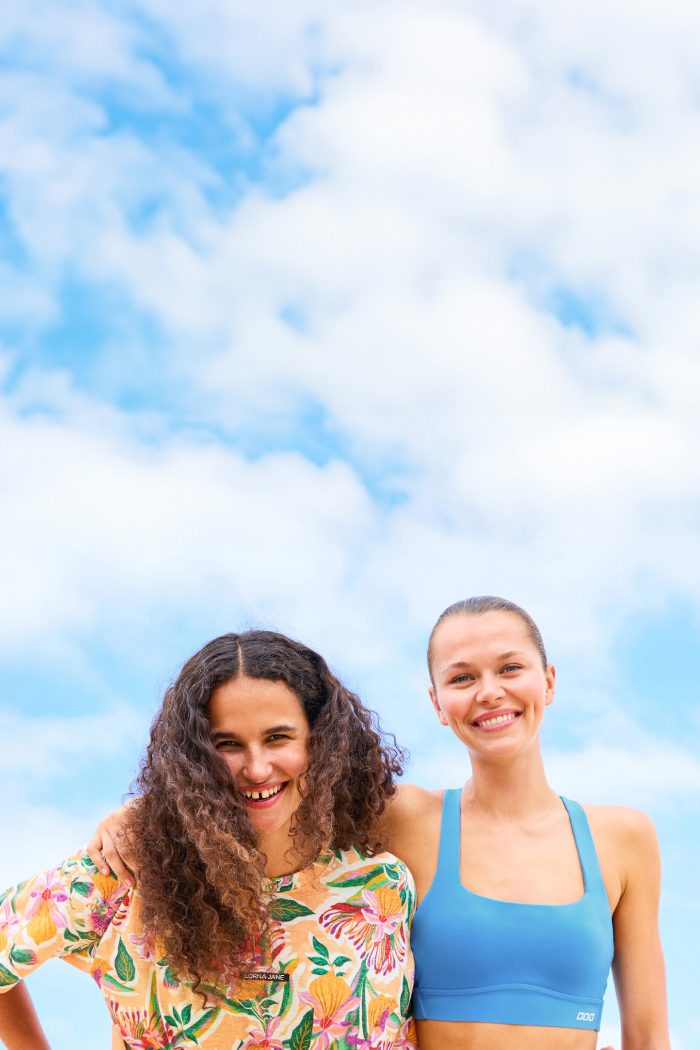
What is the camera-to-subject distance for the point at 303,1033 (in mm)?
3383

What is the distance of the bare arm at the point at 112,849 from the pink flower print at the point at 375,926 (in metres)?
0.75

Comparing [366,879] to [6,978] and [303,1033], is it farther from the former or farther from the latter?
[6,978]

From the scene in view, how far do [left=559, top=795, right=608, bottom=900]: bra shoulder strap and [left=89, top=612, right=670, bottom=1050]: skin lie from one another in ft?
0.10

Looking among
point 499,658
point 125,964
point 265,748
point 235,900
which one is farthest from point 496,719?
point 125,964

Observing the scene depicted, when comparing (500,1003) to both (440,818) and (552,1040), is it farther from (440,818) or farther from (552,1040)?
(440,818)

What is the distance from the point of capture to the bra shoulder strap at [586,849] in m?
3.99

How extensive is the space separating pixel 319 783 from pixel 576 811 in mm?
1364

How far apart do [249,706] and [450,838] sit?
3.88 ft

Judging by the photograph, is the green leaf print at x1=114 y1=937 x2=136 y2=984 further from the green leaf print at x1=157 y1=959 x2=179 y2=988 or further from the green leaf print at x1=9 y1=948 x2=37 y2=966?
the green leaf print at x1=9 y1=948 x2=37 y2=966

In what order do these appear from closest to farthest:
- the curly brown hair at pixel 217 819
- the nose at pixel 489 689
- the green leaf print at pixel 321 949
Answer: the curly brown hair at pixel 217 819
the green leaf print at pixel 321 949
the nose at pixel 489 689

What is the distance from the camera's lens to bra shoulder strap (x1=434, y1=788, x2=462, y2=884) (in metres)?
3.95

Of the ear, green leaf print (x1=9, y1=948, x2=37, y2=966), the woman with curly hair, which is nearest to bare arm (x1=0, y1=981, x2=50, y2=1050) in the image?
the woman with curly hair

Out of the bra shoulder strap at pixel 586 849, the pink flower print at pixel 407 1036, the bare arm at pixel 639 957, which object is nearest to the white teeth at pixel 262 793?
the pink flower print at pixel 407 1036

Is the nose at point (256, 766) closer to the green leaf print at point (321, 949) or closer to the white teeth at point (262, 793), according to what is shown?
the white teeth at point (262, 793)
